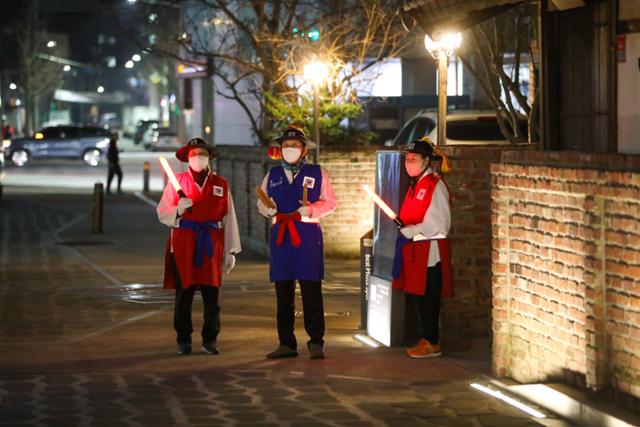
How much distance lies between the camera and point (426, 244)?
37.1 feet

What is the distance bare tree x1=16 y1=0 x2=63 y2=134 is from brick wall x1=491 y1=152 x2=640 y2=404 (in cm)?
8172

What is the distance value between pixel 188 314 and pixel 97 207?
44.3 feet

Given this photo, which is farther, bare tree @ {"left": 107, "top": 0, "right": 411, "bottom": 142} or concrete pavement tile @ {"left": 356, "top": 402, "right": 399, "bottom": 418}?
bare tree @ {"left": 107, "top": 0, "right": 411, "bottom": 142}

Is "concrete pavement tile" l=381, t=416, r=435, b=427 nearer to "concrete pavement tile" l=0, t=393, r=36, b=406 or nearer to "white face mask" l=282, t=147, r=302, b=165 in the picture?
"concrete pavement tile" l=0, t=393, r=36, b=406

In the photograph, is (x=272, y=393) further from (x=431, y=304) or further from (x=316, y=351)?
(x=431, y=304)

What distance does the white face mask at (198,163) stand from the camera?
38.5 feet

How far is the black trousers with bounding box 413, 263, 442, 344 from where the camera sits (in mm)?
11383

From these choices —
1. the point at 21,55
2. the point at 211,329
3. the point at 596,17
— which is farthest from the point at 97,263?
the point at 21,55

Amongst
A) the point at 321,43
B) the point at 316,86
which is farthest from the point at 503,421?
the point at 321,43

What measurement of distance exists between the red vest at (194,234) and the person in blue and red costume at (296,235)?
0.43 meters

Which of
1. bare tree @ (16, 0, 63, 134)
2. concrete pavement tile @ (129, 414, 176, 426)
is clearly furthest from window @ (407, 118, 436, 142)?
bare tree @ (16, 0, 63, 134)

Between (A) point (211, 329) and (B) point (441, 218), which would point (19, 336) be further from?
(B) point (441, 218)

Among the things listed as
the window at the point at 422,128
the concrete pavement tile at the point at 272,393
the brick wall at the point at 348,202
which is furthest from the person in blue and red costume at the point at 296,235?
the window at the point at 422,128

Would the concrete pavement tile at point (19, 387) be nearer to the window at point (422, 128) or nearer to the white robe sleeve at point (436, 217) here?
the white robe sleeve at point (436, 217)
